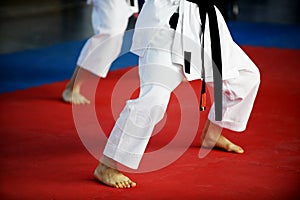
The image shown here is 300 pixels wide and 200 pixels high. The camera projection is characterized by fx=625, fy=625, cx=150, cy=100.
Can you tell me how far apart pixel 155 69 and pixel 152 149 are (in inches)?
25.7

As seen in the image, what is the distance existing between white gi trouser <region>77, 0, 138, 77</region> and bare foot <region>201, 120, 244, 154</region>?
1098 mm

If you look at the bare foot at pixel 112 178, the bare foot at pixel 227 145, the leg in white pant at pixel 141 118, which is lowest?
the bare foot at pixel 227 145

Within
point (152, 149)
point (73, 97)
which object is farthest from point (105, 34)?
point (152, 149)

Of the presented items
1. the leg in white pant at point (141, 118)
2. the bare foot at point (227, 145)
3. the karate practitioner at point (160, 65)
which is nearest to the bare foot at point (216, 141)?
the bare foot at point (227, 145)

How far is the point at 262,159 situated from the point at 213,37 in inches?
26.5

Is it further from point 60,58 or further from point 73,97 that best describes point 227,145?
point 60,58

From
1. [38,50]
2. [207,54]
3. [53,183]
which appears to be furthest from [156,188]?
[38,50]

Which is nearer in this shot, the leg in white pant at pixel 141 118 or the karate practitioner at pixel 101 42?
the leg in white pant at pixel 141 118

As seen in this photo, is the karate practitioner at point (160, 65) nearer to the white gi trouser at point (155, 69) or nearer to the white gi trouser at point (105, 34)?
the white gi trouser at point (155, 69)

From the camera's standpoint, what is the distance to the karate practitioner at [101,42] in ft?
12.8

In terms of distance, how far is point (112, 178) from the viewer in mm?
2637

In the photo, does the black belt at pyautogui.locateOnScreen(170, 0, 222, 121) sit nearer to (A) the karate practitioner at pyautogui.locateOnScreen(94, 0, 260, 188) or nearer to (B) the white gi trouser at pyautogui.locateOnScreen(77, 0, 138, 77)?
(A) the karate practitioner at pyautogui.locateOnScreen(94, 0, 260, 188)

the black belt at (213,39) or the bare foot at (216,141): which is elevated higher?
the black belt at (213,39)

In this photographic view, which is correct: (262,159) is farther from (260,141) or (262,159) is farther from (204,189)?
(204,189)
